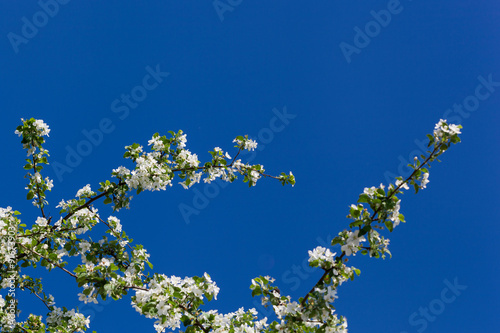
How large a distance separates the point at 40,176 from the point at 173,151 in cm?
201

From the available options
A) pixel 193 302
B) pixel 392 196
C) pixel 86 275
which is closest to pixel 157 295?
pixel 193 302

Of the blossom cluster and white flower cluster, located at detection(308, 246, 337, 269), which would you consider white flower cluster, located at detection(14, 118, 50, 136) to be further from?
white flower cluster, located at detection(308, 246, 337, 269)

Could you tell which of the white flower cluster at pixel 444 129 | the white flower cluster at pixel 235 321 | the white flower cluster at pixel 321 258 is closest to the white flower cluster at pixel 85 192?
the white flower cluster at pixel 235 321

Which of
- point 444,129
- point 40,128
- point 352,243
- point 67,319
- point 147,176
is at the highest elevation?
point 40,128

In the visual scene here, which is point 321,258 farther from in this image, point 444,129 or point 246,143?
point 246,143

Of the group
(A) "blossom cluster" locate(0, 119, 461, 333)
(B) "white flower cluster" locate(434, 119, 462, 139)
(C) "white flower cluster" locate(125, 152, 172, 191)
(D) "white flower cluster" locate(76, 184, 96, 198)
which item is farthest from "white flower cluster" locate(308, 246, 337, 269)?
(D) "white flower cluster" locate(76, 184, 96, 198)

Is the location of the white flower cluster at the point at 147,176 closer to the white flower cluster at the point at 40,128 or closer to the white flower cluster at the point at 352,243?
the white flower cluster at the point at 40,128

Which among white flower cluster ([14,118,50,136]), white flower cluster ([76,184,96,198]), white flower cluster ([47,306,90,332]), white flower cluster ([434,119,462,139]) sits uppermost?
white flower cluster ([14,118,50,136])

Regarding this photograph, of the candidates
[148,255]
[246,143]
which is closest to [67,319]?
[148,255]

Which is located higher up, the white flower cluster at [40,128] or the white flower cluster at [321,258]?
the white flower cluster at [40,128]

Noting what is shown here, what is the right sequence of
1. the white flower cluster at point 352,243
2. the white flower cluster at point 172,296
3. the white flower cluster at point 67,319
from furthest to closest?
the white flower cluster at point 67,319, the white flower cluster at point 172,296, the white flower cluster at point 352,243

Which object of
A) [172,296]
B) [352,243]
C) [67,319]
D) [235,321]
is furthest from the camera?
[67,319]

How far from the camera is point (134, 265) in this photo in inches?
186

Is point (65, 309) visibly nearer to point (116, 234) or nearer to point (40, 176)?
point (116, 234)
